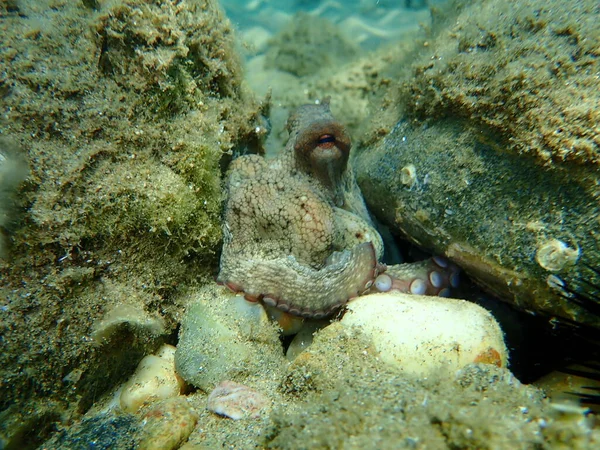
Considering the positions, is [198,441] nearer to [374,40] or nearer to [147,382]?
[147,382]

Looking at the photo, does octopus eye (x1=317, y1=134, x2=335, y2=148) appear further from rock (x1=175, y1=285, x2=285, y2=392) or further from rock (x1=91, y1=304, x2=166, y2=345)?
rock (x1=91, y1=304, x2=166, y2=345)

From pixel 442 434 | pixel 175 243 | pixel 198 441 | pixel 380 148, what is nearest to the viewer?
pixel 442 434

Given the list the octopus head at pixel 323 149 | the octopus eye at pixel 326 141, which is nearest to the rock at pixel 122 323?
the octopus head at pixel 323 149

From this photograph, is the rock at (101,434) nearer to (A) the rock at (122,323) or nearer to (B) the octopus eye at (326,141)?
(A) the rock at (122,323)

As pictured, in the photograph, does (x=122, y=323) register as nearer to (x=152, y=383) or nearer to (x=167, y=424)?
(x=152, y=383)

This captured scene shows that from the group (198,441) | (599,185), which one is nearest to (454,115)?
(599,185)

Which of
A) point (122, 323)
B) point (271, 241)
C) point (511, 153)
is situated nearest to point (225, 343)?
point (122, 323)
